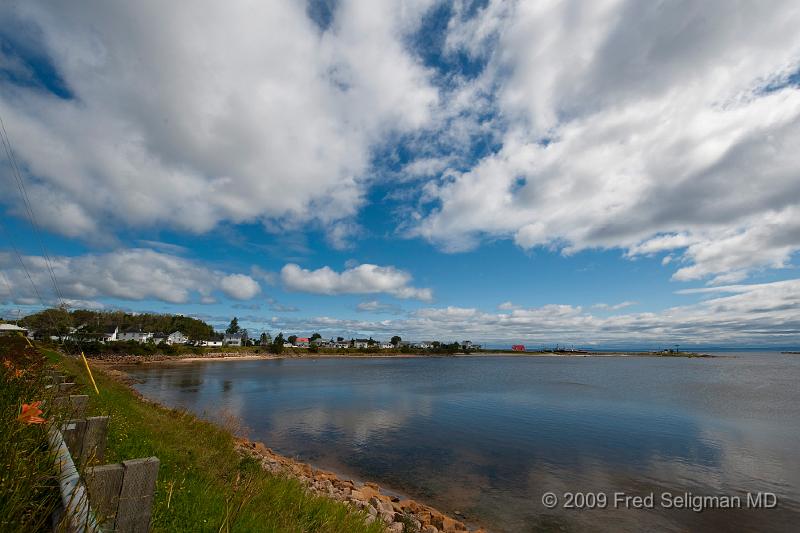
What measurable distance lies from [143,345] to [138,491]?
12919 centimetres

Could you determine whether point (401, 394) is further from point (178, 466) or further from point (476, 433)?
point (178, 466)

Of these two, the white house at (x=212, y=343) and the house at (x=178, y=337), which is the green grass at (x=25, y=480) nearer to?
the white house at (x=212, y=343)

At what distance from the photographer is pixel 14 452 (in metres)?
3.26

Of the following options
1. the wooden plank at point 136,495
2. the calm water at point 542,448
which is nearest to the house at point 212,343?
the calm water at point 542,448

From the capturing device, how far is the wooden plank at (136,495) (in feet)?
9.46

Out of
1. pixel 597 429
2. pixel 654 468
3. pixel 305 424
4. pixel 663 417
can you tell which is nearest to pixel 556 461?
pixel 654 468

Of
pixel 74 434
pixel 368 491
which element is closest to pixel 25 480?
pixel 74 434

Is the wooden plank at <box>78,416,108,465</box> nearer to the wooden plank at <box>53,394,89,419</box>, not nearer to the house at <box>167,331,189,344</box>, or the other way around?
the wooden plank at <box>53,394,89,419</box>

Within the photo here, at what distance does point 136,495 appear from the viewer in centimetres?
292

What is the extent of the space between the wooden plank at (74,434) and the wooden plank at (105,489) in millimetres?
1850

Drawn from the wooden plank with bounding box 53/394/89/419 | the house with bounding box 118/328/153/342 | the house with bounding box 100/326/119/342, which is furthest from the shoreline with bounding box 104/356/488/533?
the house with bounding box 118/328/153/342

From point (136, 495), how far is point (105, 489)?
0.71 feet

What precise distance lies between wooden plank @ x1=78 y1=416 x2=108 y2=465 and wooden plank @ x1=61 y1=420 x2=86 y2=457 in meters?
0.03

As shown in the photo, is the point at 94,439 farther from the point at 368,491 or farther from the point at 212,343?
the point at 212,343
